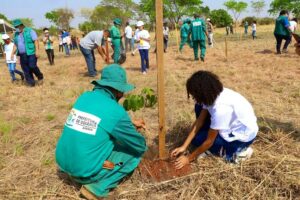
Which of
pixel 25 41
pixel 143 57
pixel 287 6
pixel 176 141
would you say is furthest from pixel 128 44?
pixel 287 6

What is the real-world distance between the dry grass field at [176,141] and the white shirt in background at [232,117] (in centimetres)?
27

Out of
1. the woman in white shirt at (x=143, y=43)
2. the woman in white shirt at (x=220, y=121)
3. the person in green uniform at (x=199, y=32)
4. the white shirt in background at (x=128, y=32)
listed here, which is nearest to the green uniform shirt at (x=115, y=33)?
the woman in white shirt at (x=143, y=43)

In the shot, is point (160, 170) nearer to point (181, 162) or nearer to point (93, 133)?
point (181, 162)

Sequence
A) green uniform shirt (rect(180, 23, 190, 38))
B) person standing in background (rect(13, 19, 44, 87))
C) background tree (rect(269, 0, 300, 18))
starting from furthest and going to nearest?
1. background tree (rect(269, 0, 300, 18))
2. green uniform shirt (rect(180, 23, 190, 38))
3. person standing in background (rect(13, 19, 44, 87))

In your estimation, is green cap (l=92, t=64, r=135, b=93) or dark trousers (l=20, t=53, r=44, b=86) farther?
dark trousers (l=20, t=53, r=44, b=86)

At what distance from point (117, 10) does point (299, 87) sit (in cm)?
4849

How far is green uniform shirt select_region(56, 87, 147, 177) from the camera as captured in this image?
8.01ft

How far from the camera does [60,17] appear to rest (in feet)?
177

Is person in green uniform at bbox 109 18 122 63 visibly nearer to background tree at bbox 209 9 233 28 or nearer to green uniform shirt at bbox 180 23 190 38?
green uniform shirt at bbox 180 23 190 38

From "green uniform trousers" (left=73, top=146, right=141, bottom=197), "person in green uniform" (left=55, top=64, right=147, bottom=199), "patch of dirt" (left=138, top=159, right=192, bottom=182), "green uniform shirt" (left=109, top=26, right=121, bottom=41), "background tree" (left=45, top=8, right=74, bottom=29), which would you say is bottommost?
"patch of dirt" (left=138, top=159, right=192, bottom=182)

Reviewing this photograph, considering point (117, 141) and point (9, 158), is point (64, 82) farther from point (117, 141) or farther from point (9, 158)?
point (117, 141)

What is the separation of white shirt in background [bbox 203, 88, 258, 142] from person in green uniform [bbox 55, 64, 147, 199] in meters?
0.69

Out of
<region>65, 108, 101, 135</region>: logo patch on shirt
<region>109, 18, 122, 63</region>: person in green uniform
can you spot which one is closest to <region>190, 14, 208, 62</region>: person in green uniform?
<region>109, 18, 122, 63</region>: person in green uniform

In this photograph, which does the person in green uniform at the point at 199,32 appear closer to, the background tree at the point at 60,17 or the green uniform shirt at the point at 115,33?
the green uniform shirt at the point at 115,33
